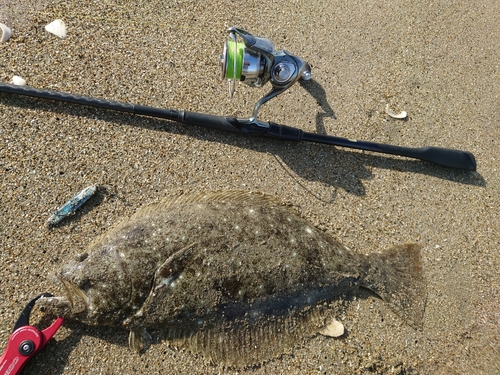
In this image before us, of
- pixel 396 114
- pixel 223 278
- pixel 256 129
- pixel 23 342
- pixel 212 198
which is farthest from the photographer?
pixel 396 114

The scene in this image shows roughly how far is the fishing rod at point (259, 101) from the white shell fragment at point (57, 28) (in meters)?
0.58

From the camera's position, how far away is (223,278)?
7.29 feet

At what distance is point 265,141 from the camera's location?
283cm

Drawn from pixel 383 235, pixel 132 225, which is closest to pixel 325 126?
pixel 383 235

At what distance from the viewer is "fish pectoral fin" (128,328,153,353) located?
2.28m

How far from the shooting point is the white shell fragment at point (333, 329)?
7.97ft

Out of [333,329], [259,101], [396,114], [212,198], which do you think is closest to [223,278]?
[212,198]

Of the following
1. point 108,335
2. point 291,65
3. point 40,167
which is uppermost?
point 291,65

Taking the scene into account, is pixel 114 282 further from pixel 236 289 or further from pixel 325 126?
pixel 325 126

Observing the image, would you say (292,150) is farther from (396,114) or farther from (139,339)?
(139,339)

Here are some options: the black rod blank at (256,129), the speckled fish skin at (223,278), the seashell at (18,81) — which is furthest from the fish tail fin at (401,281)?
the seashell at (18,81)

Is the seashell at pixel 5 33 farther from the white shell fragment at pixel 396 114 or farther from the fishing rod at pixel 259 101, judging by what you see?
the white shell fragment at pixel 396 114

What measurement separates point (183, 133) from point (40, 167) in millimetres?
1036

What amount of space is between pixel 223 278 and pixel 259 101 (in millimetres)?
1240
